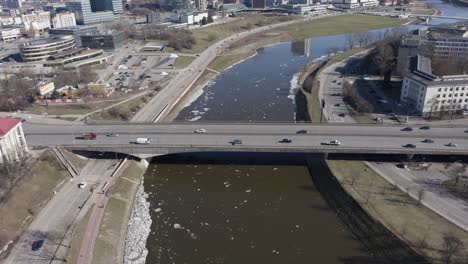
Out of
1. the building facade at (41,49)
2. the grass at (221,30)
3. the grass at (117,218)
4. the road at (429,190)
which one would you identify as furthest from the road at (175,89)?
the building facade at (41,49)

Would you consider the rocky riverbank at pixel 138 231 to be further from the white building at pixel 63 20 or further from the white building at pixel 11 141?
the white building at pixel 63 20

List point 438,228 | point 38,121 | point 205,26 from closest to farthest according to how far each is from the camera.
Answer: point 438,228, point 38,121, point 205,26

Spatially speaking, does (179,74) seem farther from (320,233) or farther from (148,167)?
(320,233)

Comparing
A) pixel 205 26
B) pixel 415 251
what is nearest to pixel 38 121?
pixel 415 251

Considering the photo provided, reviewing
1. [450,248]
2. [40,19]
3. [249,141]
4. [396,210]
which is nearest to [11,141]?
[249,141]

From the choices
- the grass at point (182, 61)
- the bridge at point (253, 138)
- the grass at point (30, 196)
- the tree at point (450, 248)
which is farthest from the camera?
the grass at point (182, 61)

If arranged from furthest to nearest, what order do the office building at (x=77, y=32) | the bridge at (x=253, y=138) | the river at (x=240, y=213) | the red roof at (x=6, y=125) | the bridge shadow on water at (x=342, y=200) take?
1. the office building at (x=77, y=32)
2. the bridge at (x=253, y=138)
3. the red roof at (x=6, y=125)
4. the river at (x=240, y=213)
5. the bridge shadow on water at (x=342, y=200)
